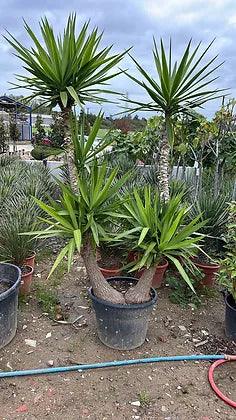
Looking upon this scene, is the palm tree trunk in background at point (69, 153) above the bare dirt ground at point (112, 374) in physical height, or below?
above

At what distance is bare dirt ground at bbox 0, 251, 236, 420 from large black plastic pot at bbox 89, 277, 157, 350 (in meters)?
0.07

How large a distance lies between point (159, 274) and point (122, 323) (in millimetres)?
1106

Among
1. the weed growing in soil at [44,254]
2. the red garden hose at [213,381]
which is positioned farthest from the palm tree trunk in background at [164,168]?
the weed growing in soil at [44,254]

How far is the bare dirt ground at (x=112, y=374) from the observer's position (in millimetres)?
2090

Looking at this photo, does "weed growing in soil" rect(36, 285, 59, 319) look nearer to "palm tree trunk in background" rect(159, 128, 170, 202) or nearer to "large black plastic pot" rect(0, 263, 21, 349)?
"large black plastic pot" rect(0, 263, 21, 349)

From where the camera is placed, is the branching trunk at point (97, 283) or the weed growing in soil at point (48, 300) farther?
the weed growing in soil at point (48, 300)

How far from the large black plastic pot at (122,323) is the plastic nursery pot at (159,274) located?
2.93ft

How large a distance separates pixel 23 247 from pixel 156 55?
2201mm

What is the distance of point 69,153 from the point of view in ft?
10.1

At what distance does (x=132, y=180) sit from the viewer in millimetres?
4832

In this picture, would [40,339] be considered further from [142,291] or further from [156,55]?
[156,55]

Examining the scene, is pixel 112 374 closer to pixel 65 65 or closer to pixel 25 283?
pixel 25 283

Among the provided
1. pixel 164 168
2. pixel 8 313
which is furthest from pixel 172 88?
pixel 8 313

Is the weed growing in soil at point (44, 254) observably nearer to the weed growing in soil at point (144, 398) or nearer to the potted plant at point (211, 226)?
the potted plant at point (211, 226)
